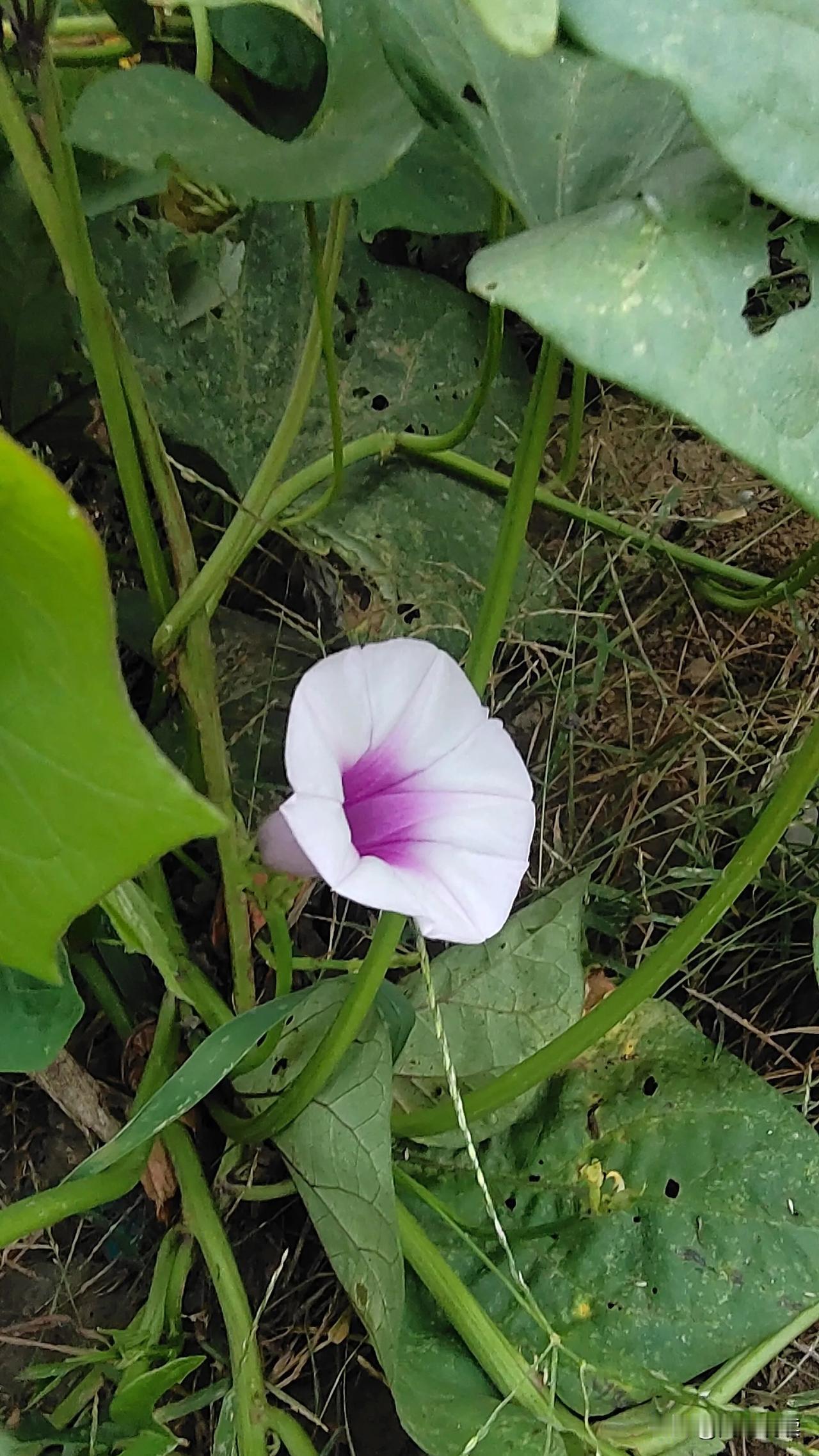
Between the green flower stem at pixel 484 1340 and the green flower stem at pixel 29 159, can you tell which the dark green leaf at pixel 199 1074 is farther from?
the green flower stem at pixel 29 159

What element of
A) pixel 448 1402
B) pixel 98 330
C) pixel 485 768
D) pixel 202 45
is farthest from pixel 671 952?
pixel 202 45

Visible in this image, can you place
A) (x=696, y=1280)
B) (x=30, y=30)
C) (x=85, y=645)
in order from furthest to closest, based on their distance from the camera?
(x=696, y=1280), (x=30, y=30), (x=85, y=645)

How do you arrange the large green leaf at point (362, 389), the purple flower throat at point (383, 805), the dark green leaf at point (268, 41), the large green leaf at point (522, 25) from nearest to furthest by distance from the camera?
1. the large green leaf at point (522, 25)
2. the purple flower throat at point (383, 805)
3. the dark green leaf at point (268, 41)
4. the large green leaf at point (362, 389)

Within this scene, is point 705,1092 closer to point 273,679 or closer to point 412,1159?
point 412,1159

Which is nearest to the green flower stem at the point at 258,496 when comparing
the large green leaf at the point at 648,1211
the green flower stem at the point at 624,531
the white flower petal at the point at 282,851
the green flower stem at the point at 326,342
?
the green flower stem at the point at 326,342

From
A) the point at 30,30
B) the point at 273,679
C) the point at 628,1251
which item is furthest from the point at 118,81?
the point at 628,1251

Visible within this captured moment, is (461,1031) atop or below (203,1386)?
atop

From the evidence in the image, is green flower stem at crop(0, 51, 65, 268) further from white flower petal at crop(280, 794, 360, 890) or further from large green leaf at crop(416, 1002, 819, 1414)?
large green leaf at crop(416, 1002, 819, 1414)
